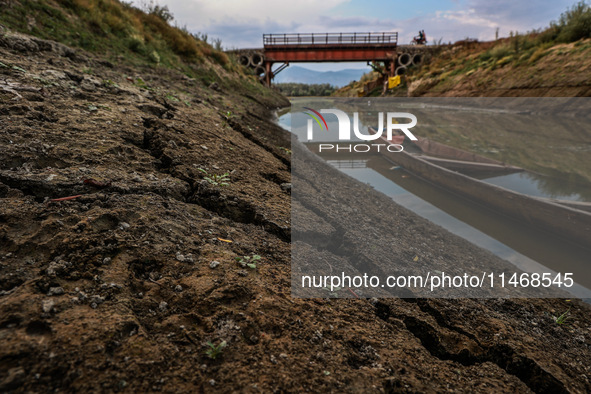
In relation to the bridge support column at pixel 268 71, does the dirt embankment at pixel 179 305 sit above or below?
below

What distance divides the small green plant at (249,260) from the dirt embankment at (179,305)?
0.06 metres

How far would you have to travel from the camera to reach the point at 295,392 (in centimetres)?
154

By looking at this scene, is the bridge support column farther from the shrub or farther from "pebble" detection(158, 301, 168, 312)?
"pebble" detection(158, 301, 168, 312)

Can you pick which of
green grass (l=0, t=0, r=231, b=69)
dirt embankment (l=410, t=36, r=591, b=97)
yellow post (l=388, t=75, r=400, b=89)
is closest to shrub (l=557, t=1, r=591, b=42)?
dirt embankment (l=410, t=36, r=591, b=97)

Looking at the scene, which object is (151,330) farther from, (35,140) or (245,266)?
(35,140)

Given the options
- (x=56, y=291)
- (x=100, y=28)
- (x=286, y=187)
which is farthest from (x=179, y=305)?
(x=100, y=28)

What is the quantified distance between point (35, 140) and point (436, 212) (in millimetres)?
7099

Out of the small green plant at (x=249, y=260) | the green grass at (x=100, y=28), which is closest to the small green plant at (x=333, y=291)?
the small green plant at (x=249, y=260)

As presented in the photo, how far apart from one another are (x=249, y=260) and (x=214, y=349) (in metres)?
0.94

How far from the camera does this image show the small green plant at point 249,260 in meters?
2.43

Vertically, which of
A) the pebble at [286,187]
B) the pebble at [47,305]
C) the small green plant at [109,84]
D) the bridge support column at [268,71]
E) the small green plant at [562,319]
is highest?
the bridge support column at [268,71]

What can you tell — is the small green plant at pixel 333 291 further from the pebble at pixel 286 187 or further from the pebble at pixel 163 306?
the pebble at pixel 286 187

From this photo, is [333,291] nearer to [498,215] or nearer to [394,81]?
[498,215]

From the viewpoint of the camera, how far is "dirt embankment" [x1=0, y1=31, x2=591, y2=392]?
149 centimetres
